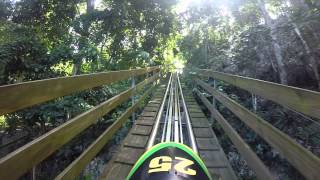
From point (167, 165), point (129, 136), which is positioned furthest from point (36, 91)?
point (129, 136)

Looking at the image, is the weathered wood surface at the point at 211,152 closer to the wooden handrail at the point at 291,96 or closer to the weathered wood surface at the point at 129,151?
the weathered wood surface at the point at 129,151

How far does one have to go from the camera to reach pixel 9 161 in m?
1.63

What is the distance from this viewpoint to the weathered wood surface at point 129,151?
352 cm

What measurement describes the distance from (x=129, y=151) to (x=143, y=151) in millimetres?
184

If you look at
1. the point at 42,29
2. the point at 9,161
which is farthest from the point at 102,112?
the point at 42,29

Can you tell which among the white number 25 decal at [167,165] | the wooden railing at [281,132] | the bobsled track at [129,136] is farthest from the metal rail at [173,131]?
the white number 25 decal at [167,165]

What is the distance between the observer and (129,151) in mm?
4215

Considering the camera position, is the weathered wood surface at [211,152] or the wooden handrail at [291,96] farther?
the weathered wood surface at [211,152]

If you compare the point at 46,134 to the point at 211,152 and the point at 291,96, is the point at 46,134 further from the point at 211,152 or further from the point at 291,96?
the point at 211,152

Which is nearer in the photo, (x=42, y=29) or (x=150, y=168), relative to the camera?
(x=150, y=168)

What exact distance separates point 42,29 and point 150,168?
15494 mm

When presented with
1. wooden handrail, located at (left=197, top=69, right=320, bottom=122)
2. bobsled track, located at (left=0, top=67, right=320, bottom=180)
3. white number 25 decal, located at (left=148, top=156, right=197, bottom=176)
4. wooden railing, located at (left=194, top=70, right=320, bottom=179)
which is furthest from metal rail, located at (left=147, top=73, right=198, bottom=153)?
white number 25 decal, located at (left=148, top=156, right=197, bottom=176)

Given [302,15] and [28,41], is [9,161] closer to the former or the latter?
[302,15]

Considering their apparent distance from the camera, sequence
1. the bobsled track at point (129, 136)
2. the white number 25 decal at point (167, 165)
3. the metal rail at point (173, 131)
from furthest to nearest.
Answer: the metal rail at point (173, 131) → the white number 25 decal at point (167, 165) → the bobsled track at point (129, 136)
